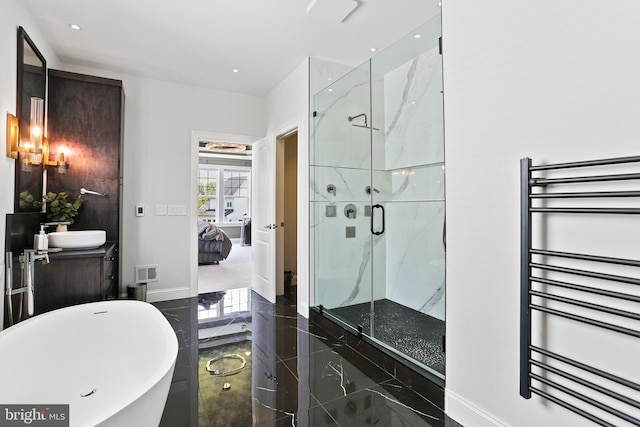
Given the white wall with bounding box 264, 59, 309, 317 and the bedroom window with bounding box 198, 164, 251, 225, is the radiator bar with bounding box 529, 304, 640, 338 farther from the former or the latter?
the bedroom window with bounding box 198, 164, 251, 225

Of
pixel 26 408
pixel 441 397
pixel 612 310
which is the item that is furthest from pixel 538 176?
pixel 26 408

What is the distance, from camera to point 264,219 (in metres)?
4.25

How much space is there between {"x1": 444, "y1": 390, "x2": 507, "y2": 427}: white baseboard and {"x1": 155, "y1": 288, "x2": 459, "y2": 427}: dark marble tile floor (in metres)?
0.05

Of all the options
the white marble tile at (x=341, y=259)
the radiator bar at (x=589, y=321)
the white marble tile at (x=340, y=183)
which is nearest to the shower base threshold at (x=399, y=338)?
the white marble tile at (x=341, y=259)

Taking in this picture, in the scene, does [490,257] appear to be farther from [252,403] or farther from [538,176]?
[252,403]

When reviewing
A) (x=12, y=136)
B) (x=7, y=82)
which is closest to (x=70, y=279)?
(x=12, y=136)

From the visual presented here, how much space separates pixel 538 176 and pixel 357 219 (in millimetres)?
2010

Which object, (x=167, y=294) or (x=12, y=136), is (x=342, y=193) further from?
(x=12, y=136)

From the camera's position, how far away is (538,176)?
4.72 ft

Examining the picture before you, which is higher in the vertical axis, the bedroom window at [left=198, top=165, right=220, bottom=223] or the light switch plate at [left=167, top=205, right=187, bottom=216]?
the bedroom window at [left=198, top=165, right=220, bottom=223]

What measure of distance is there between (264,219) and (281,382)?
7.84ft

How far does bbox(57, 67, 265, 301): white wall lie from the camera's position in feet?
12.4

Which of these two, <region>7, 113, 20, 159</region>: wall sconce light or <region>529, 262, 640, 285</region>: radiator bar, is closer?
<region>529, 262, 640, 285</region>: radiator bar

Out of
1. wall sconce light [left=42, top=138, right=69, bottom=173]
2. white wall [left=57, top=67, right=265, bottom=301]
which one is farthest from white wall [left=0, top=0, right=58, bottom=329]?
white wall [left=57, top=67, right=265, bottom=301]
